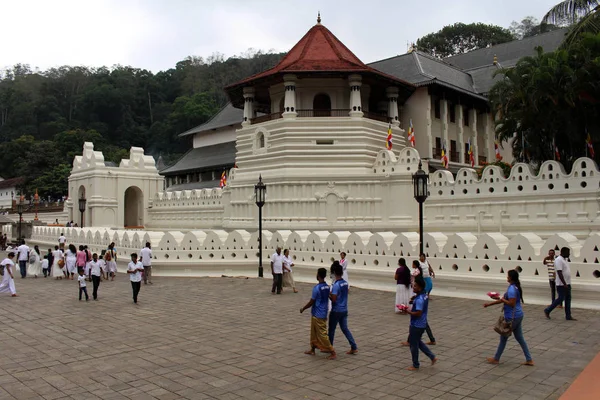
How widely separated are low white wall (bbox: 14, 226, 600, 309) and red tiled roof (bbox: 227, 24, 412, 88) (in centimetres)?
1077

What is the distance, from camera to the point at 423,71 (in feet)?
108

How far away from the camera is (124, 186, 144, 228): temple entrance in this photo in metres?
39.5

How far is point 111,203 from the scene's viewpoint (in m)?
37.2

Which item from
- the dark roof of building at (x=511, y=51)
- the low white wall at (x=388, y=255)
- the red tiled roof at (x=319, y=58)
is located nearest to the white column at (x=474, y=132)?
the dark roof of building at (x=511, y=51)

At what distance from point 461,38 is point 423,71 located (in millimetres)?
44389

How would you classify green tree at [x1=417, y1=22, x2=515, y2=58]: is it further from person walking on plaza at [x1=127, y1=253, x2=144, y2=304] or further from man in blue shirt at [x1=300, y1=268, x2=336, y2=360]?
man in blue shirt at [x1=300, y1=268, x2=336, y2=360]

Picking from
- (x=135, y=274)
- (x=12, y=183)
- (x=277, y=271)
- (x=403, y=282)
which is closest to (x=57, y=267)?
(x=135, y=274)

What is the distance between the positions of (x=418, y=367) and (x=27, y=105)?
104 metres

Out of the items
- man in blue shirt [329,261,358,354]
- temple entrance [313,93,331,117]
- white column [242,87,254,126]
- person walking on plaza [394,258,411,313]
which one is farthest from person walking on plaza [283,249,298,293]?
white column [242,87,254,126]

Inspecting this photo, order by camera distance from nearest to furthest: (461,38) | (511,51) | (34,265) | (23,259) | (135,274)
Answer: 1. (135,274)
2. (23,259)
3. (34,265)
4. (511,51)
5. (461,38)

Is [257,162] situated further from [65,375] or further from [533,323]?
[65,375]

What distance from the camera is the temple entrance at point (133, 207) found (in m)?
39.5

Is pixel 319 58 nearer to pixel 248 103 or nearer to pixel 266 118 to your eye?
pixel 266 118

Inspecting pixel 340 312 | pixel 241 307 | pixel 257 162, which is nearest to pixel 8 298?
pixel 241 307
